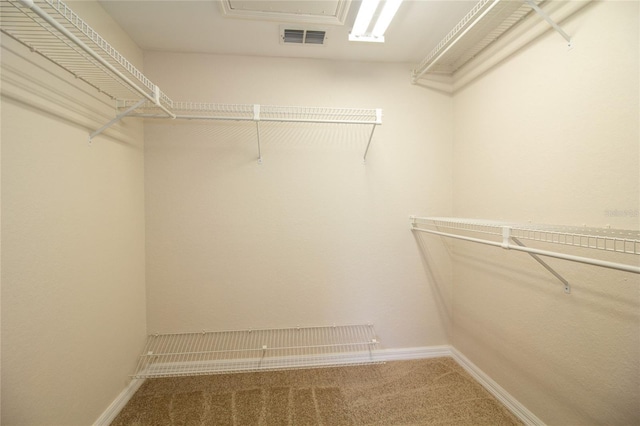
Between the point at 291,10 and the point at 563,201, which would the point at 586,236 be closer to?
the point at 563,201

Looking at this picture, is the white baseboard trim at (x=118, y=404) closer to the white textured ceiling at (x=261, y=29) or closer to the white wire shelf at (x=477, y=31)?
the white textured ceiling at (x=261, y=29)

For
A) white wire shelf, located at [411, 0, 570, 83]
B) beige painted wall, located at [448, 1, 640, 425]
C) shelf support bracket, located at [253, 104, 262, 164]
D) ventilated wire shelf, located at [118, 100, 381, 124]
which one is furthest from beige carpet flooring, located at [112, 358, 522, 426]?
white wire shelf, located at [411, 0, 570, 83]

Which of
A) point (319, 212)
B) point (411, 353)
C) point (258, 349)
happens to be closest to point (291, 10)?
point (319, 212)

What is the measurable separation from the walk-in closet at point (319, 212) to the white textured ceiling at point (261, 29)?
2 centimetres

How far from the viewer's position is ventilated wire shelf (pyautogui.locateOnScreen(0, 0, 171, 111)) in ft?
2.53

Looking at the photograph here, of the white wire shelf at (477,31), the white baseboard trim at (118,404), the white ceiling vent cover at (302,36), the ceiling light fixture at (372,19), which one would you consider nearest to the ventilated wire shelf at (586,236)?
the white wire shelf at (477,31)

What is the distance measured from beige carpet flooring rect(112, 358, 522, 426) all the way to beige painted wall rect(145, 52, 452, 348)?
1.06 feet

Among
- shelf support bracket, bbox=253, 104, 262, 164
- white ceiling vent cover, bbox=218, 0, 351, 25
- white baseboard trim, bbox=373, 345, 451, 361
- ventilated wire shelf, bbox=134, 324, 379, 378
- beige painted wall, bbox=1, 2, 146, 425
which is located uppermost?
white ceiling vent cover, bbox=218, 0, 351, 25

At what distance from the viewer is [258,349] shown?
1808mm

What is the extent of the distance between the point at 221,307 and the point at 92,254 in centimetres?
87

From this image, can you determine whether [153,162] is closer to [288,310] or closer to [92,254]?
[92,254]

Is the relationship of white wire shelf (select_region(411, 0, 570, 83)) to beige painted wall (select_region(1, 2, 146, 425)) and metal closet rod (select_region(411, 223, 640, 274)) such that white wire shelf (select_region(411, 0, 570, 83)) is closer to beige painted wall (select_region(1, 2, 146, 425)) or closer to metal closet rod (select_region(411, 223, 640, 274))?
metal closet rod (select_region(411, 223, 640, 274))

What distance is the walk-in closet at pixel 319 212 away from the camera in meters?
1.00

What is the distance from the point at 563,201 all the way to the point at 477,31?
1.18m
